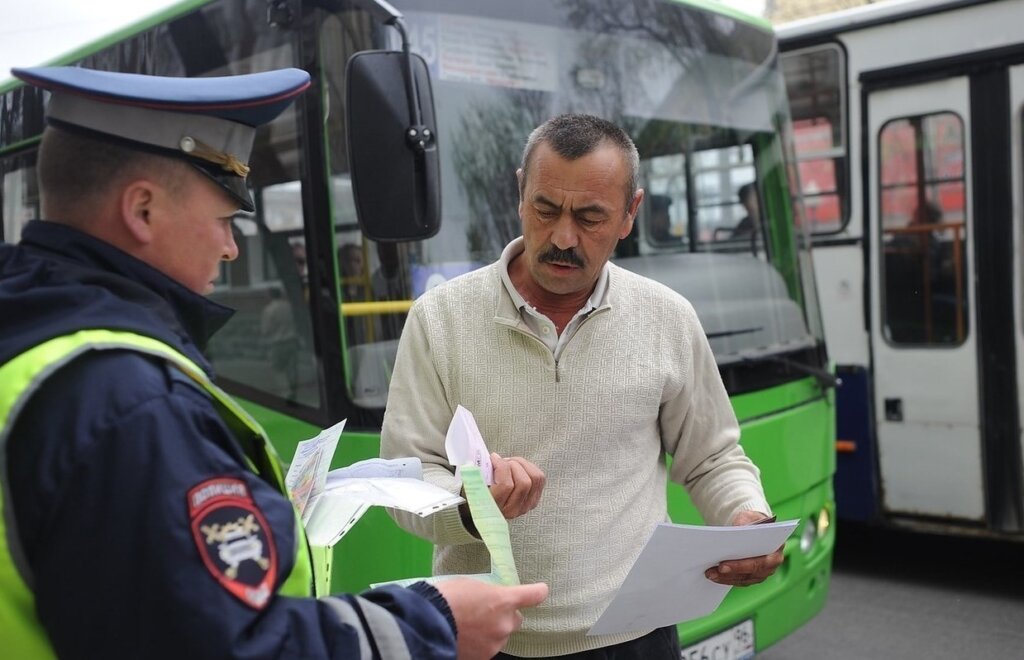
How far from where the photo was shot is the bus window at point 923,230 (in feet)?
19.0

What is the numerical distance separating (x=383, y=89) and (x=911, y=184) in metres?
3.95

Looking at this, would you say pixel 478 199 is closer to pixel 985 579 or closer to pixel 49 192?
pixel 49 192

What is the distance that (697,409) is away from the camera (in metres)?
2.37

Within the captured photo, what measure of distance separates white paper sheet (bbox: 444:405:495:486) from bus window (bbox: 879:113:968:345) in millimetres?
4602

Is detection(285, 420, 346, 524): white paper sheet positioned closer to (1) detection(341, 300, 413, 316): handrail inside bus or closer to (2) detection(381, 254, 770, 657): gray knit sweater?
(2) detection(381, 254, 770, 657): gray knit sweater

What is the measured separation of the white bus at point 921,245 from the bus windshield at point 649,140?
1.61 meters

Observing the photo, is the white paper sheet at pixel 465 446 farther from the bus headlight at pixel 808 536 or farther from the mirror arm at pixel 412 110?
the bus headlight at pixel 808 536

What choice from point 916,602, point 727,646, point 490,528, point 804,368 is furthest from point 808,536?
point 490,528

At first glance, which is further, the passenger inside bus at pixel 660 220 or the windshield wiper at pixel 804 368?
the passenger inside bus at pixel 660 220

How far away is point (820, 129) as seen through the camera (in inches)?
249

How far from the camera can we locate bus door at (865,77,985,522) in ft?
18.7

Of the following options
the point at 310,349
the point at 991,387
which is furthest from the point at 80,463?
the point at 991,387

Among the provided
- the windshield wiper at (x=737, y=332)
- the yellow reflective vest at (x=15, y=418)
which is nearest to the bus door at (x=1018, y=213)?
the windshield wiper at (x=737, y=332)

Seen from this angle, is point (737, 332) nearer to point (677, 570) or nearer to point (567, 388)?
point (567, 388)
